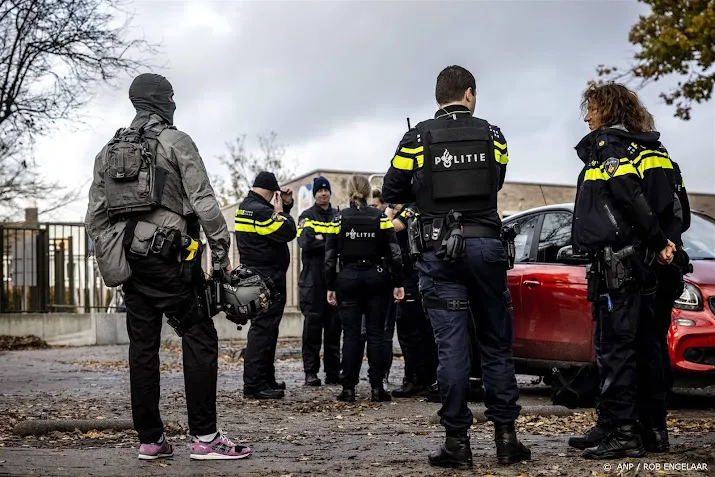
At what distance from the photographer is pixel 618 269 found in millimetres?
6039

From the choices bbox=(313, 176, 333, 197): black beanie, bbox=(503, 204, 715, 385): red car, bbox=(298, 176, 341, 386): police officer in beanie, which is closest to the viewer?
bbox=(503, 204, 715, 385): red car

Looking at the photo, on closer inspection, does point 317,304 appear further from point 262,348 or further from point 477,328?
point 477,328

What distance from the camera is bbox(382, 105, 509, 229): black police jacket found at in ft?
20.1

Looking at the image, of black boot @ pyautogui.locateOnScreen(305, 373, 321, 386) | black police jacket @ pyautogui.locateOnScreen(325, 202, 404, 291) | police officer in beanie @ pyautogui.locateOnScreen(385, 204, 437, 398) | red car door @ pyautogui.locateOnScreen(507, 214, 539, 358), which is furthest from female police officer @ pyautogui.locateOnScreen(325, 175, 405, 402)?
black boot @ pyautogui.locateOnScreen(305, 373, 321, 386)

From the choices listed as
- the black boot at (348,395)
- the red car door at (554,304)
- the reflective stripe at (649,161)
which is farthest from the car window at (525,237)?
the reflective stripe at (649,161)

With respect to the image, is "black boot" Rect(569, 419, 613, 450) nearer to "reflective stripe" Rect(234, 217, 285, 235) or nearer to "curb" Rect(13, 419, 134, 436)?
"curb" Rect(13, 419, 134, 436)

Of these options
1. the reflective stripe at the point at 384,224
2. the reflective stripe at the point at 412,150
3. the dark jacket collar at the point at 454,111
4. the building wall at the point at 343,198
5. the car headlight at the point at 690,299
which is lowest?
the car headlight at the point at 690,299

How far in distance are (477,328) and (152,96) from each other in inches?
97.1

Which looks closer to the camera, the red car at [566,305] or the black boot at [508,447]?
the black boot at [508,447]

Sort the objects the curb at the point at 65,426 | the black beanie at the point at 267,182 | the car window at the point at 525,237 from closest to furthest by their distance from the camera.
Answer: the curb at the point at 65,426
the car window at the point at 525,237
the black beanie at the point at 267,182

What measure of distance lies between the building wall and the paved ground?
7.96m

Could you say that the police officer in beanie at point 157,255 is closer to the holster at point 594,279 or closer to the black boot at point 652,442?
the holster at point 594,279

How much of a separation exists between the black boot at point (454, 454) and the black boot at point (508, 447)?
0.19m

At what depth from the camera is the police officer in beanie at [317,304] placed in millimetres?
11906
